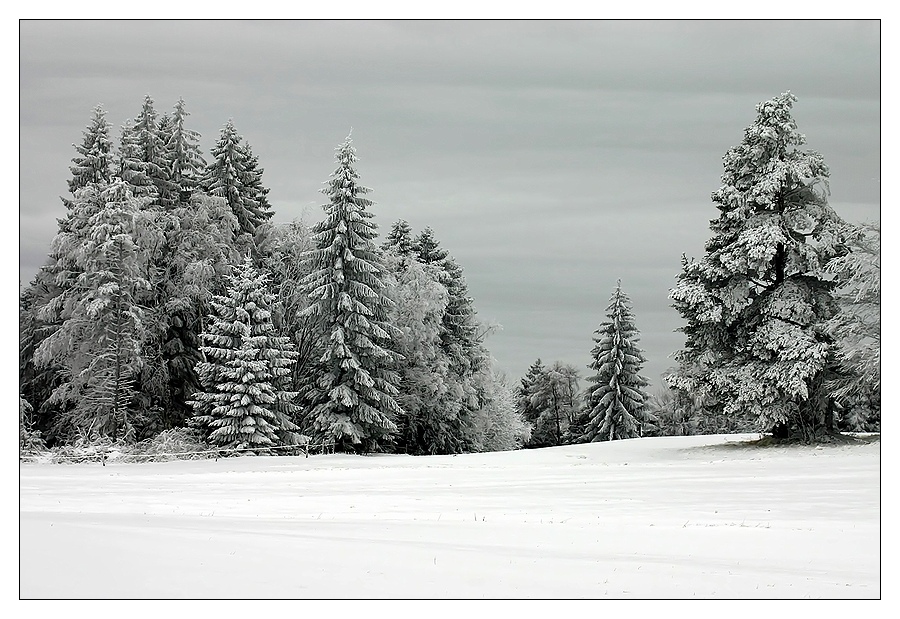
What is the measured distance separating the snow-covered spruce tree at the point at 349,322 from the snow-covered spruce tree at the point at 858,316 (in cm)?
1506

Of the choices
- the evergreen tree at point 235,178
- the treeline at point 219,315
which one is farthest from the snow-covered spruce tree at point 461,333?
the evergreen tree at point 235,178

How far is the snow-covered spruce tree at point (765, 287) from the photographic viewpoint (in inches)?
1080

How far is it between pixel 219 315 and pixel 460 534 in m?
24.0

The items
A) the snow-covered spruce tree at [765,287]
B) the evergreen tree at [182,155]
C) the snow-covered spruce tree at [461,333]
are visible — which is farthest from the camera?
the snow-covered spruce tree at [461,333]

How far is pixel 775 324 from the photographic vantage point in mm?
27703

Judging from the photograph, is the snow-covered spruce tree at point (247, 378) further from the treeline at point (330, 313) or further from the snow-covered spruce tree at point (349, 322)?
the snow-covered spruce tree at point (349, 322)

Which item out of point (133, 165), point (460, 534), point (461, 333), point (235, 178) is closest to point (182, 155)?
point (235, 178)

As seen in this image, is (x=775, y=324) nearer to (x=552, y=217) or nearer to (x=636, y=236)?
(x=636, y=236)

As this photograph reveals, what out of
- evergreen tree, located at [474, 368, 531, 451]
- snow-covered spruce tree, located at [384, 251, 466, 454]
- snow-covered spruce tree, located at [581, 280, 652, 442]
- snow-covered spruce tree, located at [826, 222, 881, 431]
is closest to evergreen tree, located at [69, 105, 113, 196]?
snow-covered spruce tree, located at [384, 251, 466, 454]

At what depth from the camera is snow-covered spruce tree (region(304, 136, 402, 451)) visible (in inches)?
1305

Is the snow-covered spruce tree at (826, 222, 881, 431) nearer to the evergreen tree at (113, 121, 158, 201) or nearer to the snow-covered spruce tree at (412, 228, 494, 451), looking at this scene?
the snow-covered spruce tree at (412, 228, 494, 451)

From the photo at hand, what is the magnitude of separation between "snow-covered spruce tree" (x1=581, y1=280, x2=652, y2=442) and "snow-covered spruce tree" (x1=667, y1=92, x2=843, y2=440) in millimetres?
22877

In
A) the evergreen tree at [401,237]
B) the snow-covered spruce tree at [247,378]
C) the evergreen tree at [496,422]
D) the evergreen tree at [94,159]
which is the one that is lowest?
the evergreen tree at [496,422]
